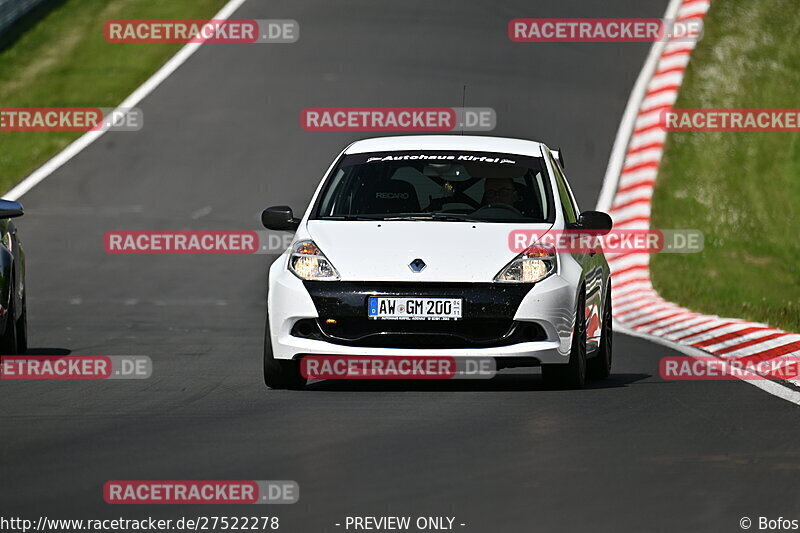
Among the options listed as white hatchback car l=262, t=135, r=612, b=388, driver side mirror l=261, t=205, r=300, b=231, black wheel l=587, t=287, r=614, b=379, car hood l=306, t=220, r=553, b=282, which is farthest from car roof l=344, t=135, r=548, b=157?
black wheel l=587, t=287, r=614, b=379

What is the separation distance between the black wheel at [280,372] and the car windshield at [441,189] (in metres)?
1.00

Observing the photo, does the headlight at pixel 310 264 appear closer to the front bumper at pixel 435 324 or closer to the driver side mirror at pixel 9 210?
the front bumper at pixel 435 324

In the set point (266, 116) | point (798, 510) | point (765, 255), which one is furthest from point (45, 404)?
point (266, 116)

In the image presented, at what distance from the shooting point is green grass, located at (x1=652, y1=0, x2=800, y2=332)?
857 inches

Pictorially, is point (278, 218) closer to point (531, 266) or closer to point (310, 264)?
point (310, 264)

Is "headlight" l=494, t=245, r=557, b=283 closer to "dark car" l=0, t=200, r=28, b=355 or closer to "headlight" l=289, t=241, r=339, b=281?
"headlight" l=289, t=241, r=339, b=281

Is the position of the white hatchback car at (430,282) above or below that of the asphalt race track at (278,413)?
above

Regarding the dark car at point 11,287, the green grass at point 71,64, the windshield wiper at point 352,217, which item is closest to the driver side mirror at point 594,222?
the windshield wiper at point 352,217

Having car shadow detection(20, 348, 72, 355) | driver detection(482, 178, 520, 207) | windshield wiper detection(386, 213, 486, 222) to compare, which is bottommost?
car shadow detection(20, 348, 72, 355)

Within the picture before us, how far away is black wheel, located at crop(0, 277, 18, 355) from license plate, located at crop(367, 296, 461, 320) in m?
3.45

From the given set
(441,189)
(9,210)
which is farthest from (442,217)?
(9,210)

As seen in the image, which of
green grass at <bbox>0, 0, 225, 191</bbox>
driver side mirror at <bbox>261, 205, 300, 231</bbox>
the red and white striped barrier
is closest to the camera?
driver side mirror at <bbox>261, 205, 300, 231</bbox>

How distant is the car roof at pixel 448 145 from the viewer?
12477 mm

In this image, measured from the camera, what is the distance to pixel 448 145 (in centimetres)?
1248
